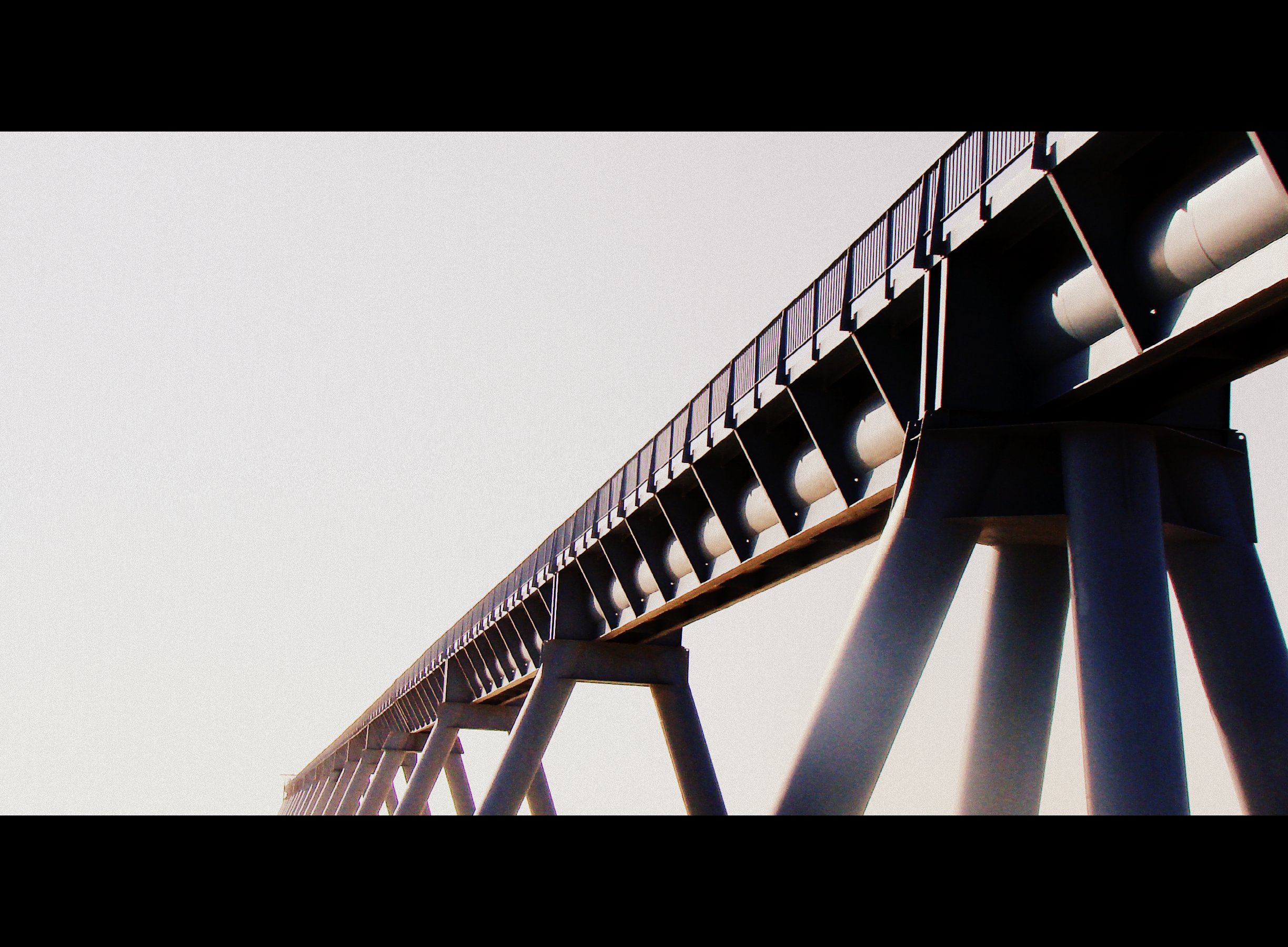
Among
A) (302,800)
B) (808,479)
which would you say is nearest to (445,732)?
(808,479)

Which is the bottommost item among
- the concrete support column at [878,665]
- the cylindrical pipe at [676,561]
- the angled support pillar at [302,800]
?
the concrete support column at [878,665]

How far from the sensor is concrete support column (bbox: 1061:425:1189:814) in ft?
30.1

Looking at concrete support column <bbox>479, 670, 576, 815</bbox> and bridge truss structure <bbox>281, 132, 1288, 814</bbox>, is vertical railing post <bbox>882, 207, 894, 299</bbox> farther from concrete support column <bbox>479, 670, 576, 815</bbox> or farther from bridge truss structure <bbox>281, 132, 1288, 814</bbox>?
concrete support column <bbox>479, 670, 576, 815</bbox>

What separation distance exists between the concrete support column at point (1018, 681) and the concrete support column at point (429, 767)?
115 ft

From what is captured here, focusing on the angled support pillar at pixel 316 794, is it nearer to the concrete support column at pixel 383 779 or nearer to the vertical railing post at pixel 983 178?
the concrete support column at pixel 383 779

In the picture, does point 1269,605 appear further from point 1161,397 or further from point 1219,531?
point 1161,397

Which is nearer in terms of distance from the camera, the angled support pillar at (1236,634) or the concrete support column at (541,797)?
the angled support pillar at (1236,634)

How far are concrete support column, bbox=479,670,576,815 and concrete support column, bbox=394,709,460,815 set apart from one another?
1809cm

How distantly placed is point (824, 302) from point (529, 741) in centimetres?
1565

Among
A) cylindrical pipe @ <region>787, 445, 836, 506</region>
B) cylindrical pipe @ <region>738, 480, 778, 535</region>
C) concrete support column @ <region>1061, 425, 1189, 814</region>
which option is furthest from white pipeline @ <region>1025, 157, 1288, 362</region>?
cylindrical pipe @ <region>738, 480, 778, 535</region>

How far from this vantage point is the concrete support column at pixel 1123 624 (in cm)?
917

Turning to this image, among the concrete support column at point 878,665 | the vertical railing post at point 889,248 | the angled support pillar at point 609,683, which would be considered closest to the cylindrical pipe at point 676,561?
the angled support pillar at point 609,683

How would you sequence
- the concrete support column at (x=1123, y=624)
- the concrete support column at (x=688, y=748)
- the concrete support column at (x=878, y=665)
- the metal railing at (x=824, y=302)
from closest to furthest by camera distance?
the concrete support column at (x=1123, y=624), the concrete support column at (x=878, y=665), the metal railing at (x=824, y=302), the concrete support column at (x=688, y=748)
